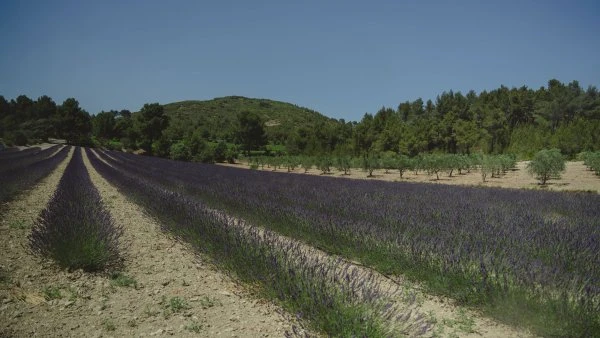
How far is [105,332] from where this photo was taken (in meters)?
2.62

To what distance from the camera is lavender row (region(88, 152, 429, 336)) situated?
2.32m

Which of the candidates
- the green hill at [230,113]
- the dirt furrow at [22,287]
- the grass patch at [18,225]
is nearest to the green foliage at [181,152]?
the grass patch at [18,225]

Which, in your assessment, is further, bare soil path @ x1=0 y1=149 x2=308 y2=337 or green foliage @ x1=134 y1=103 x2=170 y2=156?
green foliage @ x1=134 y1=103 x2=170 y2=156

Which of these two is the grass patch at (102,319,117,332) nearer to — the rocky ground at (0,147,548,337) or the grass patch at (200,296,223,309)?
the rocky ground at (0,147,548,337)

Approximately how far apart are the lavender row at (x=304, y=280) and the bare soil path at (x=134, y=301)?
0.75 feet

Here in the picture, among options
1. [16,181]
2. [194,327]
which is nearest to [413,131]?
[16,181]

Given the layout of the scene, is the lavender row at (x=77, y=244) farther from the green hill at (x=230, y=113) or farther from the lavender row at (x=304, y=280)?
the green hill at (x=230, y=113)

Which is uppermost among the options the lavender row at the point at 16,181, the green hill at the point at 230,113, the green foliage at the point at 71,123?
the green hill at the point at 230,113

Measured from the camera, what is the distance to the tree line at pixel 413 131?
120 ft

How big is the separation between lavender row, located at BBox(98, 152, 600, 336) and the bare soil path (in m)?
1.71

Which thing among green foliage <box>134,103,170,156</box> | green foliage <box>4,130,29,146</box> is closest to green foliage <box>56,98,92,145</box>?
green foliage <box>4,130,29,146</box>

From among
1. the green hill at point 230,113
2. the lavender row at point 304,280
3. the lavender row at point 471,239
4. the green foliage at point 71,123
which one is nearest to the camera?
the lavender row at point 304,280

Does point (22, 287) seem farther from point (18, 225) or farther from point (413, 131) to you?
point (413, 131)

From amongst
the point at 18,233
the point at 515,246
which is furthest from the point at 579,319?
the point at 18,233
